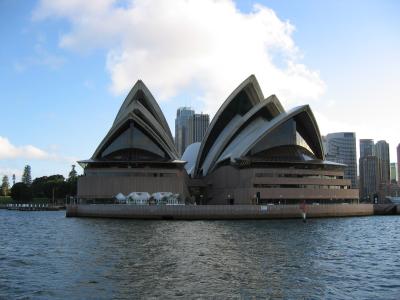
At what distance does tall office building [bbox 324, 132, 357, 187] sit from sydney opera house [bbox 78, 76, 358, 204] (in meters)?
99.6

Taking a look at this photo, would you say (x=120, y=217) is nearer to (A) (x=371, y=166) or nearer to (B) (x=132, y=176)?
(B) (x=132, y=176)

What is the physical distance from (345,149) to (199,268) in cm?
16760

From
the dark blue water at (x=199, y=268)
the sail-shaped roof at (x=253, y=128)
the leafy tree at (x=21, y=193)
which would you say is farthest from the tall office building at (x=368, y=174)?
the dark blue water at (x=199, y=268)

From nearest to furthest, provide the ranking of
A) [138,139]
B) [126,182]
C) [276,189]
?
1. [276,189]
2. [126,182]
3. [138,139]

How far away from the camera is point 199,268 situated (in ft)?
72.0

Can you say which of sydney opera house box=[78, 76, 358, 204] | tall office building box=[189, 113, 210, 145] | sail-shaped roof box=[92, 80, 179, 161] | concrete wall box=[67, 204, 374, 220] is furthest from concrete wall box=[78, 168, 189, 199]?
tall office building box=[189, 113, 210, 145]

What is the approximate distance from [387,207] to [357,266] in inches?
2785

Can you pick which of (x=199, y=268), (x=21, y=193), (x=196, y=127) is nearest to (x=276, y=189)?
(x=199, y=268)

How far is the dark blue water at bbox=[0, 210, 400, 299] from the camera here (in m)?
17.2

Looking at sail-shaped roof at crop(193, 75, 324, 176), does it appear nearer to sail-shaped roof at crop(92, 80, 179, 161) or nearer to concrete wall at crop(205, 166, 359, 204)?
concrete wall at crop(205, 166, 359, 204)

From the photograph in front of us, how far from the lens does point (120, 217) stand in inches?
2502

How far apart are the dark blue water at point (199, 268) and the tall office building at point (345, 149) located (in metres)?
148

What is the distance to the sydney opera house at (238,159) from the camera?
73.4 m

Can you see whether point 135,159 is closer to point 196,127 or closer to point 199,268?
point 199,268
